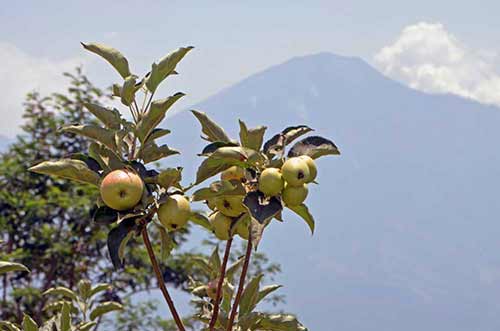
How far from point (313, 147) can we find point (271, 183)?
0.28m

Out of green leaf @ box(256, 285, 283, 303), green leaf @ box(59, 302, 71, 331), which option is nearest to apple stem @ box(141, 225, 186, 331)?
green leaf @ box(256, 285, 283, 303)

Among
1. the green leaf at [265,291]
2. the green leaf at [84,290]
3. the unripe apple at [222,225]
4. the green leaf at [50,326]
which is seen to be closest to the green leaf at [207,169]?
the unripe apple at [222,225]

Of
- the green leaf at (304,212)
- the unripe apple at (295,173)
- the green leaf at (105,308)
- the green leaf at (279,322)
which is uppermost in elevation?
the unripe apple at (295,173)

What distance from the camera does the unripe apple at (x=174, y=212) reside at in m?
2.43

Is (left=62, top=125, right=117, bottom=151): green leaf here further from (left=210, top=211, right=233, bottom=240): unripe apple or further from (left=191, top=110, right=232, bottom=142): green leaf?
(left=210, top=211, right=233, bottom=240): unripe apple

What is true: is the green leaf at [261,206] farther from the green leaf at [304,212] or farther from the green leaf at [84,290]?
the green leaf at [84,290]

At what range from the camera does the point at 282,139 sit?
2605mm

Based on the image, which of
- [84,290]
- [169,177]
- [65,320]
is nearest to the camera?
[169,177]

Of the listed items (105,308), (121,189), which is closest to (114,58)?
(121,189)

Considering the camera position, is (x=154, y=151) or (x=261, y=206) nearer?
(x=261, y=206)

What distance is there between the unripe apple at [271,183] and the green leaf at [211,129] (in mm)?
252

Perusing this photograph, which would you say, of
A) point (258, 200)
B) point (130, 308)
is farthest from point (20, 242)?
point (258, 200)

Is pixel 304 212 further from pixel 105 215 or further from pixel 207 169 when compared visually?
pixel 105 215

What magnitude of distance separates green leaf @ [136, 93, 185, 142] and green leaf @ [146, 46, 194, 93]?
9 cm
